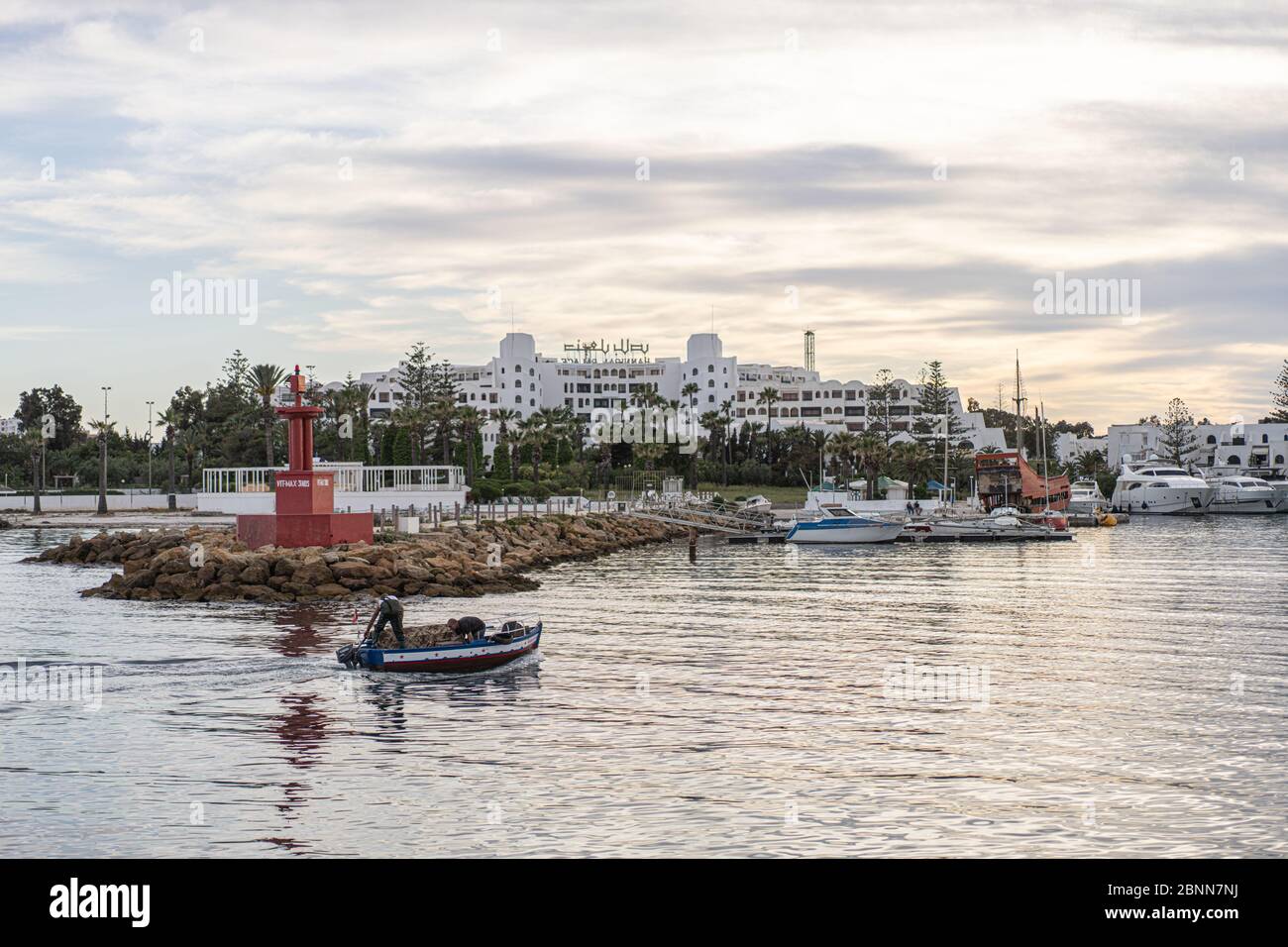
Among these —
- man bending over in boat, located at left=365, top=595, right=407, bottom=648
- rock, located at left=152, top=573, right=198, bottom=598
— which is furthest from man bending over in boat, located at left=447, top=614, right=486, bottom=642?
rock, located at left=152, top=573, right=198, bottom=598

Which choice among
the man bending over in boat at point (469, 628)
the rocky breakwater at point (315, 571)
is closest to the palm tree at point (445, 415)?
the rocky breakwater at point (315, 571)

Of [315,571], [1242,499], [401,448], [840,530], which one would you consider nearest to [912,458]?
[840,530]

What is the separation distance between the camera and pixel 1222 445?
17662 cm

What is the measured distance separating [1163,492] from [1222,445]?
45597 millimetres

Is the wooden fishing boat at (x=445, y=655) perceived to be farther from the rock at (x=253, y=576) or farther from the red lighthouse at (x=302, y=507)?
the red lighthouse at (x=302, y=507)

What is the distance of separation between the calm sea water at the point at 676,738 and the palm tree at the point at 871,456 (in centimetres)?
7338

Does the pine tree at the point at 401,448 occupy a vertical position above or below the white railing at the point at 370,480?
above

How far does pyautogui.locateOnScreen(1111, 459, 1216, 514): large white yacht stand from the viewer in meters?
138

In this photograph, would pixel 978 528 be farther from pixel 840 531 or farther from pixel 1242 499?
pixel 1242 499

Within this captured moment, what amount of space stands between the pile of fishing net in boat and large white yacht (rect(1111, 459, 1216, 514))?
4861 inches

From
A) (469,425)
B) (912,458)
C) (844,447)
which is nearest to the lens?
(469,425)

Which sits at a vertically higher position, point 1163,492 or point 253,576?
point 1163,492

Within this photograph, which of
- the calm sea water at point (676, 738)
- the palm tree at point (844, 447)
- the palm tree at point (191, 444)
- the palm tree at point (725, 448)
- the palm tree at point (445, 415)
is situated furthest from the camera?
the palm tree at point (725, 448)

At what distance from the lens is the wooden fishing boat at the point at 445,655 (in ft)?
97.4
